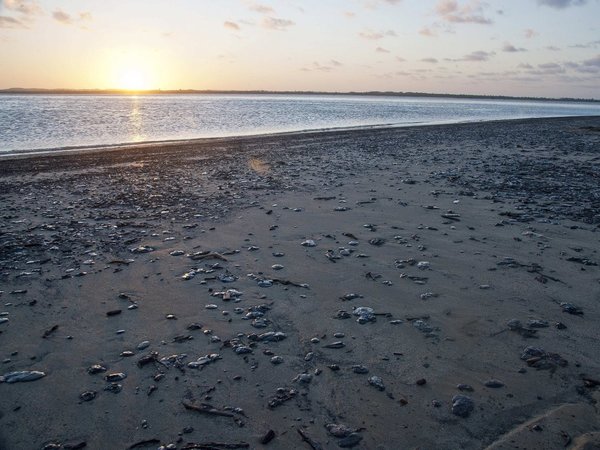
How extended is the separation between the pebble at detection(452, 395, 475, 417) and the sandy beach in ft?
0.07

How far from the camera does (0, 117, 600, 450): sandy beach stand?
14.1 feet

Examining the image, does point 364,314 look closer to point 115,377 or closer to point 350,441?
point 350,441

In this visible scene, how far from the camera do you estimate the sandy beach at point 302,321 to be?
4297 millimetres

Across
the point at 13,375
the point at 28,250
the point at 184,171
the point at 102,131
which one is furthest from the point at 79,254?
the point at 102,131

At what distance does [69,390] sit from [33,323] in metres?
2.01

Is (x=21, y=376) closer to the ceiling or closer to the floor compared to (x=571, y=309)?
closer to the floor

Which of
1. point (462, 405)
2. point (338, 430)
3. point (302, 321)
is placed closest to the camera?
point (338, 430)

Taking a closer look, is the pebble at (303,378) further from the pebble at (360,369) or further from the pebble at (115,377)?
the pebble at (115,377)

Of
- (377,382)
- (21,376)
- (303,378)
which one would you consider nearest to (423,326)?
(377,382)

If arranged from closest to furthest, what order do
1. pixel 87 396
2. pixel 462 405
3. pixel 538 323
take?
1. pixel 462 405
2. pixel 87 396
3. pixel 538 323

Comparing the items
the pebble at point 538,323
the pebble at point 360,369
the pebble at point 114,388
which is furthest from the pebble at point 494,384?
the pebble at point 114,388

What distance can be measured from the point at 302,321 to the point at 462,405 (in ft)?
8.22

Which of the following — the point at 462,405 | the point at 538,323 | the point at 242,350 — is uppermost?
the point at 538,323

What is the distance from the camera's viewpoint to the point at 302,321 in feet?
20.7
